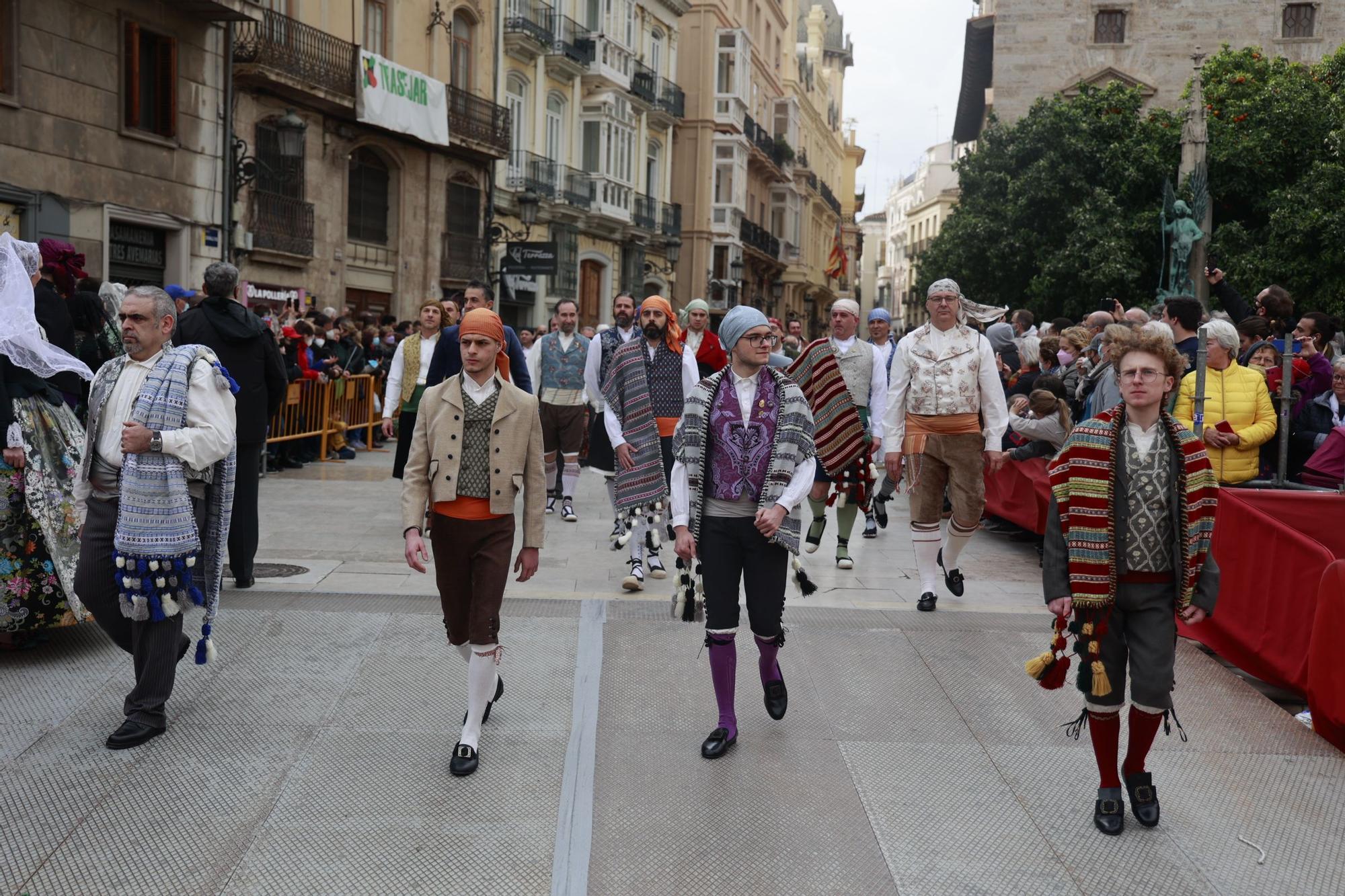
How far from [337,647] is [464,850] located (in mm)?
2392

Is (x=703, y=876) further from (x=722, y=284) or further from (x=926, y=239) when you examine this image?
(x=926, y=239)

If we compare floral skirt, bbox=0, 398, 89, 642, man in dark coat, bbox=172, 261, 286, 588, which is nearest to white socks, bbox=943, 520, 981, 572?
man in dark coat, bbox=172, 261, 286, 588

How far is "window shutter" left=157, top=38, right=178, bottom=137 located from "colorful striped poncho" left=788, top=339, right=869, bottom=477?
12423 mm

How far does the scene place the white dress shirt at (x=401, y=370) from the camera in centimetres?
957

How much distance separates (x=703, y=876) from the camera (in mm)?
3920

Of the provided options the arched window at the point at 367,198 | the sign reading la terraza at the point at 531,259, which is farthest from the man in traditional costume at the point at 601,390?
the arched window at the point at 367,198

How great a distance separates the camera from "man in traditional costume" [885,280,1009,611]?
7434 millimetres

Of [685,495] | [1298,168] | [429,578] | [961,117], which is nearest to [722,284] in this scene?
[1298,168]

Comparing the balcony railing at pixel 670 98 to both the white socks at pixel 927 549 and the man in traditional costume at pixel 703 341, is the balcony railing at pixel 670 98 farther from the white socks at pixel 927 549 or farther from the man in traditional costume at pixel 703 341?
the white socks at pixel 927 549

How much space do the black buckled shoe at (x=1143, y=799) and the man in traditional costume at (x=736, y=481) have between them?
1.52 meters

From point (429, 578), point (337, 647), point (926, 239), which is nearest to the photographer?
point (337, 647)

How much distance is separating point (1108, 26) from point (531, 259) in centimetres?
2555

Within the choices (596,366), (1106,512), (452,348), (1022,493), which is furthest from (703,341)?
(1106,512)

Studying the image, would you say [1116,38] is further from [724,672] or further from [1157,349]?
[724,672]
